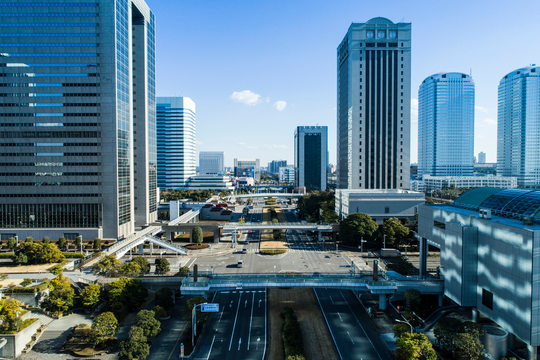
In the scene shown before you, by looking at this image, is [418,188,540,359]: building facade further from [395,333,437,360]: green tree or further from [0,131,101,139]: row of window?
[0,131,101,139]: row of window

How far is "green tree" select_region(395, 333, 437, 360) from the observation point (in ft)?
105

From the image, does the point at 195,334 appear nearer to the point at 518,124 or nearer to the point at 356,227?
the point at 356,227

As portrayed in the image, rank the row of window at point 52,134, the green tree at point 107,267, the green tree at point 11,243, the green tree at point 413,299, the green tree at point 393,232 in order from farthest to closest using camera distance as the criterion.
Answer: the row of window at point 52,134
the green tree at point 393,232
the green tree at point 11,243
the green tree at point 107,267
the green tree at point 413,299

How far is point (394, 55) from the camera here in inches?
4461

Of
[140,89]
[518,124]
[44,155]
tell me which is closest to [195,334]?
[44,155]

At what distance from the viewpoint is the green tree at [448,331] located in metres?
34.8

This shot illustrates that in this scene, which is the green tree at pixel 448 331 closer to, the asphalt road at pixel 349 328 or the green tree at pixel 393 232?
the asphalt road at pixel 349 328

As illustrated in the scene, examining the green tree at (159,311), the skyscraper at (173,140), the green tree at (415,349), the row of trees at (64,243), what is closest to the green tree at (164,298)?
the green tree at (159,311)

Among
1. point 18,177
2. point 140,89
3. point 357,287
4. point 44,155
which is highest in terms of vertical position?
point 140,89

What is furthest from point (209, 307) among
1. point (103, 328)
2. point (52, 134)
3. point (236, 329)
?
point (52, 134)

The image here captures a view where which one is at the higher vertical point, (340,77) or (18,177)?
(340,77)

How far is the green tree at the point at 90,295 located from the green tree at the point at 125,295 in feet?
7.60

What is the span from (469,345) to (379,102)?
9490 centimetres

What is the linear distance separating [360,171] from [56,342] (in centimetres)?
9939
